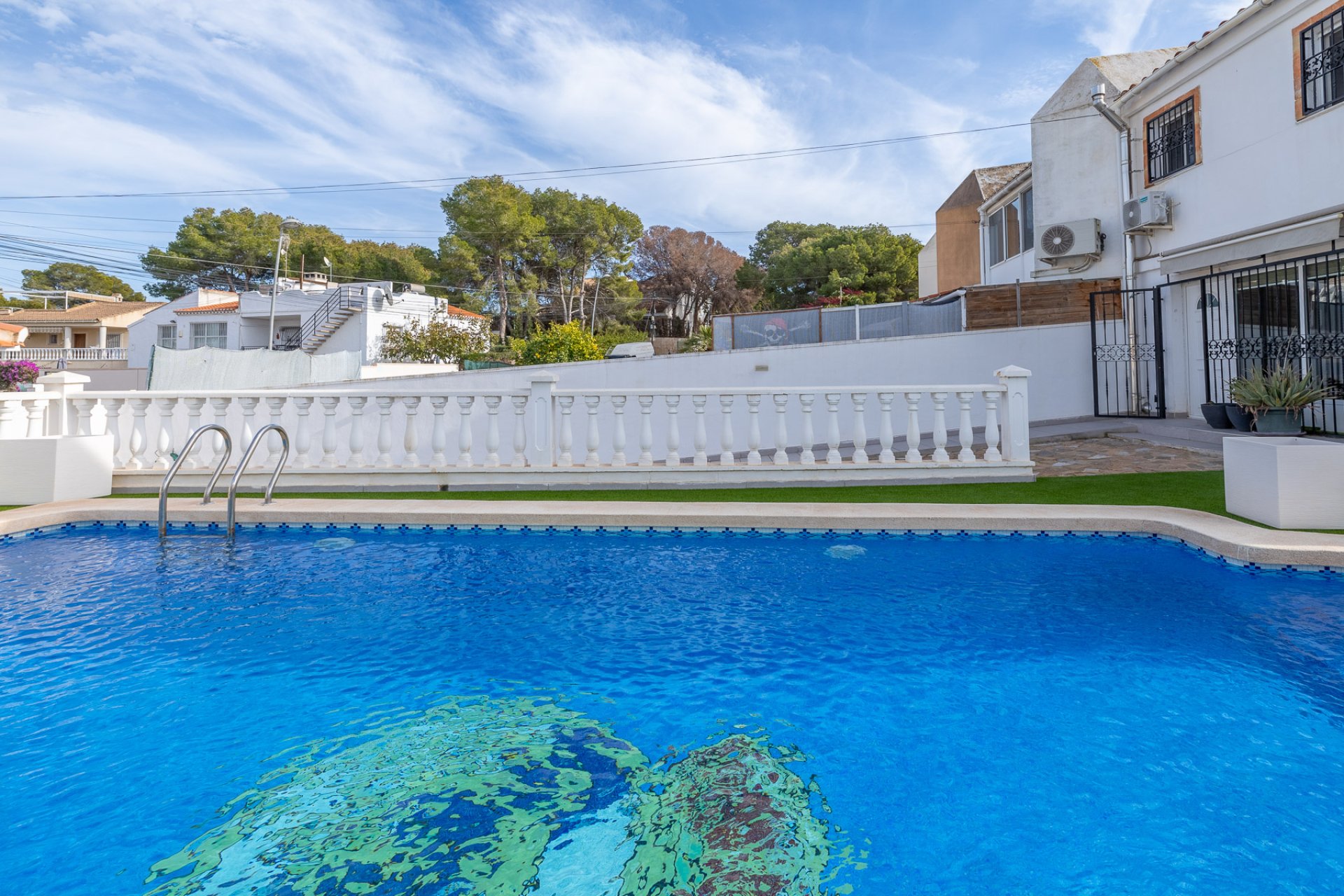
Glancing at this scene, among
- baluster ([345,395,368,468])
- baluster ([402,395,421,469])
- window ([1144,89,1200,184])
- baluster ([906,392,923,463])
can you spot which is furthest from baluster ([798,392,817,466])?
window ([1144,89,1200,184])

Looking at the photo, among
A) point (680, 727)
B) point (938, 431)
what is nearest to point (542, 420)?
point (938, 431)

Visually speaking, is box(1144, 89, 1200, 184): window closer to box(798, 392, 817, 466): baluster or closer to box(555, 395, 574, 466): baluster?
box(798, 392, 817, 466): baluster

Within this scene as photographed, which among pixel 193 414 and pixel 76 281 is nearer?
pixel 193 414

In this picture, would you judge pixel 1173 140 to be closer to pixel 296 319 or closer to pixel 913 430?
pixel 913 430

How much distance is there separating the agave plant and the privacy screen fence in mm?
8152

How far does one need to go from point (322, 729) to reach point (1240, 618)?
568cm

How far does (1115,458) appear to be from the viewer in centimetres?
1117

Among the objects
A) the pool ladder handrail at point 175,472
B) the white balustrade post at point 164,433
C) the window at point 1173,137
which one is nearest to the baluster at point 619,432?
the pool ladder handrail at point 175,472

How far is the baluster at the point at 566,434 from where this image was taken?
9.79 metres

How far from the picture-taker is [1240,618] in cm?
519

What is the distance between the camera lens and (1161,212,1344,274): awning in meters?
10.9

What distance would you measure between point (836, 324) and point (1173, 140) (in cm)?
742

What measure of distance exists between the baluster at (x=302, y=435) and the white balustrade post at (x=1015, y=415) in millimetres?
8504

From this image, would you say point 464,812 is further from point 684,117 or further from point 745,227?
point 745,227
